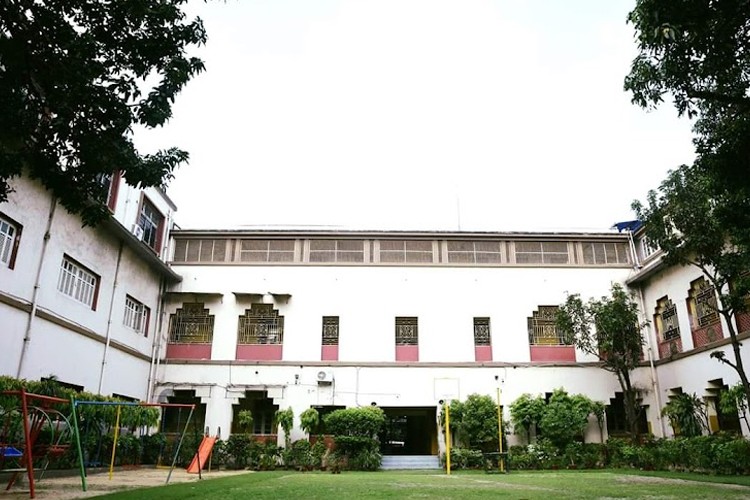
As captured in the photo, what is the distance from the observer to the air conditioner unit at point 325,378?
17186 mm

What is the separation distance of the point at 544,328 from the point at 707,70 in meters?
12.1

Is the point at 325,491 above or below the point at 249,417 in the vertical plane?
below

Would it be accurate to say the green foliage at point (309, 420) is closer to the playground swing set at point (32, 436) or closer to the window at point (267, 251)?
the window at point (267, 251)

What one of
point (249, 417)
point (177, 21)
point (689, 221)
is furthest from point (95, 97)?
point (249, 417)

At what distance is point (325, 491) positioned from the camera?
7906 mm

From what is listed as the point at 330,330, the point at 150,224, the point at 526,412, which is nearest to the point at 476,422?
the point at 526,412

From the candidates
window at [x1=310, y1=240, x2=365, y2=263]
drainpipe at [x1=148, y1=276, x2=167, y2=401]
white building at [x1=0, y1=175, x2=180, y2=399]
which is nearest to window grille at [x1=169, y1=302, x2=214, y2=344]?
drainpipe at [x1=148, y1=276, x2=167, y2=401]

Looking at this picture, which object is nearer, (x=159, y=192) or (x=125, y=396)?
(x=125, y=396)

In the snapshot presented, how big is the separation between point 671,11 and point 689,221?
6805mm

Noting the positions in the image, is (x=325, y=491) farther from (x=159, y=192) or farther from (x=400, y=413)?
(x=159, y=192)

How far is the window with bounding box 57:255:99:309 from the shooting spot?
12.8 metres

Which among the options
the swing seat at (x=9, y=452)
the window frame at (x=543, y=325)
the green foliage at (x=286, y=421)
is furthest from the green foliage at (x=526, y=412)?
the swing seat at (x=9, y=452)

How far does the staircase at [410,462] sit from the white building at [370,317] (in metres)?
0.70

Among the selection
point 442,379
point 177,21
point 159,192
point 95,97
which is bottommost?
point 442,379
